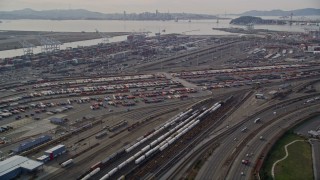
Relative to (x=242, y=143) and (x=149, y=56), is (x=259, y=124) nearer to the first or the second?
(x=242, y=143)

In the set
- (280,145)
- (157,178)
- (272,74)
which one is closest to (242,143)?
(280,145)

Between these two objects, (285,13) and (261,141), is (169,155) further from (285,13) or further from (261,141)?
(285,13)

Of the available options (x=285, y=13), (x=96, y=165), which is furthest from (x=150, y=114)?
(x=285, y=13)

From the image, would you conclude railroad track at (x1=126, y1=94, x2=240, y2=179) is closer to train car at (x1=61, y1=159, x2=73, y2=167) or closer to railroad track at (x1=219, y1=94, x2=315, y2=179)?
railroad track at (x1=219, y1=94, x2=315, y2=179)

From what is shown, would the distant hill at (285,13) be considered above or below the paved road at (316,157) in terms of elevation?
above

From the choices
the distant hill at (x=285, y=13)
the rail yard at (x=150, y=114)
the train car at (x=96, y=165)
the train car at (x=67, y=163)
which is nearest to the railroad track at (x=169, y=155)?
the rail yard at (x=150, y=114)

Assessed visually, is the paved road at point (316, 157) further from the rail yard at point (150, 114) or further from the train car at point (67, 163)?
the train car at point (67, 163)
